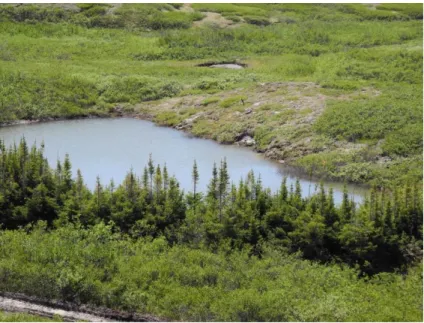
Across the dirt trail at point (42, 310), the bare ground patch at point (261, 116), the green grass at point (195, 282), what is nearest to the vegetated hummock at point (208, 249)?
the green grass at point (195, 282)

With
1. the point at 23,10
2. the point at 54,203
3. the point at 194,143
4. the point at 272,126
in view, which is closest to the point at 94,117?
the point at 194,143

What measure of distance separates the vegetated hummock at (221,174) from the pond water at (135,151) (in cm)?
155

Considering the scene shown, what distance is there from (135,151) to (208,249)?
23.0 metres

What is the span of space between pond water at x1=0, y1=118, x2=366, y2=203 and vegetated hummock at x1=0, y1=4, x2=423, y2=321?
155 centimetres

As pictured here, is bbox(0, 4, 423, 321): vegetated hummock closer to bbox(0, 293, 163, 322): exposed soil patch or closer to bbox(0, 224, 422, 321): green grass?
bbox(0, 224, 422, 321): green grass

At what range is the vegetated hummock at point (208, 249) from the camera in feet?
117

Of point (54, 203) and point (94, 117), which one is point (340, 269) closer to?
point (54, 203)

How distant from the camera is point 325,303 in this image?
34.8 meters

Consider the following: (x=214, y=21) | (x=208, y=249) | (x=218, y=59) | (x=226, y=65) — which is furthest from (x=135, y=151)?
(x=214, y=21)

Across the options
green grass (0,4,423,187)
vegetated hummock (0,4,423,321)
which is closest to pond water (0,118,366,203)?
vegetated hummock (0,4,423,321)

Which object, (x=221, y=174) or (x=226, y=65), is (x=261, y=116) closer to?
(x=221, y=174)

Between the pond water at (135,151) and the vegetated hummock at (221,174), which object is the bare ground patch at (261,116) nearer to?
the vegetated hummock at (221,174)

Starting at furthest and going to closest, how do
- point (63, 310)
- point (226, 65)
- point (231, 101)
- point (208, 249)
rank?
1. point (226, 65)
2. point (231, 101)
3. point (208, 249)
4. point (63, 310)

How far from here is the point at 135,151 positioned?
→ 210 feet
